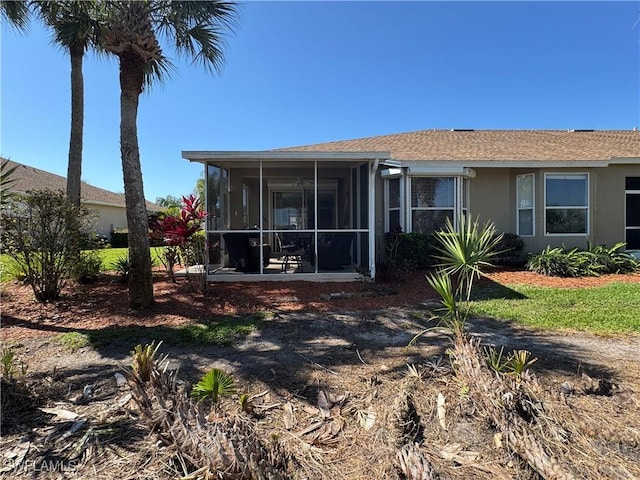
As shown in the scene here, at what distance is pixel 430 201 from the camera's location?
36.7 ft

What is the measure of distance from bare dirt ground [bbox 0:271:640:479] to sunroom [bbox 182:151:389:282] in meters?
2.97

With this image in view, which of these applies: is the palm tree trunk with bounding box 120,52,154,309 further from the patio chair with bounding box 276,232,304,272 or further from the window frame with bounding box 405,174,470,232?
the window frame with bounding box 405,174,470,232

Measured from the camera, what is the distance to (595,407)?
3.08m

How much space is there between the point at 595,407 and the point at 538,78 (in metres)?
15.9

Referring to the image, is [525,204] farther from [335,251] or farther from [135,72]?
[135,72]

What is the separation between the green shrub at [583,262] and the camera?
9773 mm

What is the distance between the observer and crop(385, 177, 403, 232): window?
11344 mm

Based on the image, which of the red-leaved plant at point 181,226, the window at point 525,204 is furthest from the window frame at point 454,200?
the red-leaved plant at point 181,226

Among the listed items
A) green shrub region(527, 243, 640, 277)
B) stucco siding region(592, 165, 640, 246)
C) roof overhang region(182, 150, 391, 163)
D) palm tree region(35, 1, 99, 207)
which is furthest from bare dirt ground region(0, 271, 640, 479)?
stucco siding region(592, 165, 640, 246)

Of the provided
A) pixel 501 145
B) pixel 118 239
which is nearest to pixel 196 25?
pixel 501 145

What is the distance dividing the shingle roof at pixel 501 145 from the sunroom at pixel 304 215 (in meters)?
2.07

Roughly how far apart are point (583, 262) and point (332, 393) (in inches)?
389

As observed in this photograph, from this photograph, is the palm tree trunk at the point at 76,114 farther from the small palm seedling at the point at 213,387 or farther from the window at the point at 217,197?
the small palm seedling at the point at 213,387

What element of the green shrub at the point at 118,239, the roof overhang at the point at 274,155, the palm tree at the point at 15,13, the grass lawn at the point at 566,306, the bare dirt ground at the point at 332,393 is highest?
the palm tree at the point at 15,13
